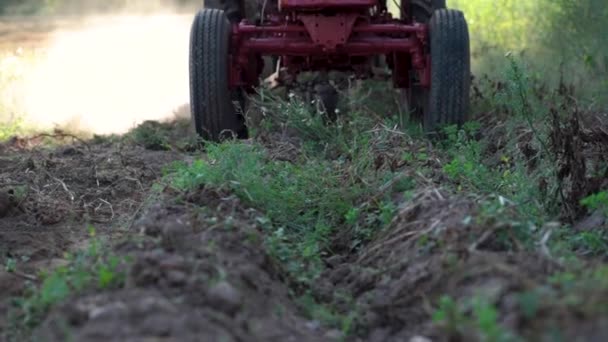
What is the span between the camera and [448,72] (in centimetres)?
889

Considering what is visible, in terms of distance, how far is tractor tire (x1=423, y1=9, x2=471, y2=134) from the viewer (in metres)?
8.88

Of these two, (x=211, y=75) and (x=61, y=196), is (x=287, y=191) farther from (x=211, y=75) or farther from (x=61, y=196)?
(x=211, y=75)

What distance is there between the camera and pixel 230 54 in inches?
362

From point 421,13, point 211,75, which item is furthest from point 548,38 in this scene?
point 211,75

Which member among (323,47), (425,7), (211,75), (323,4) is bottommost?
(211,75)

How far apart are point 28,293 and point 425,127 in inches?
176

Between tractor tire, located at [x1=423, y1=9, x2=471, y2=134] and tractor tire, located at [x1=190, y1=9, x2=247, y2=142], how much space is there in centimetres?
149

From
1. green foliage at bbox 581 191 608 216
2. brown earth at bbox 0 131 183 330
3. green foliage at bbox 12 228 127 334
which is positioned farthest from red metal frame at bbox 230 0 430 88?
green foliage at bbox 12 228 127 334

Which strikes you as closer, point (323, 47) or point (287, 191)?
point (287, 191)

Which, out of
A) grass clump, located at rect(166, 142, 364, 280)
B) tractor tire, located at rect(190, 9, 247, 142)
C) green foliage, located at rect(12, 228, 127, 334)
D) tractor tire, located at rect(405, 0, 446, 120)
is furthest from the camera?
tractor tire, located at rect(405, 0, 446, 120)

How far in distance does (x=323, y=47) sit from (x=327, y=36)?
0.09 m

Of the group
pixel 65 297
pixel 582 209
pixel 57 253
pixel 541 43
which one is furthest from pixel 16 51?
pixel 65 297

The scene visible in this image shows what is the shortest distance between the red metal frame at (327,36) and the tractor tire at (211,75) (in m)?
0.14

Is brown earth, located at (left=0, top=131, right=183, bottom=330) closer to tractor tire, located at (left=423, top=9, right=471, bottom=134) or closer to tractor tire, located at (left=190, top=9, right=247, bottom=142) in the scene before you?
tractor tire, located at (left=190, top=9, right=247, bottom=142)
